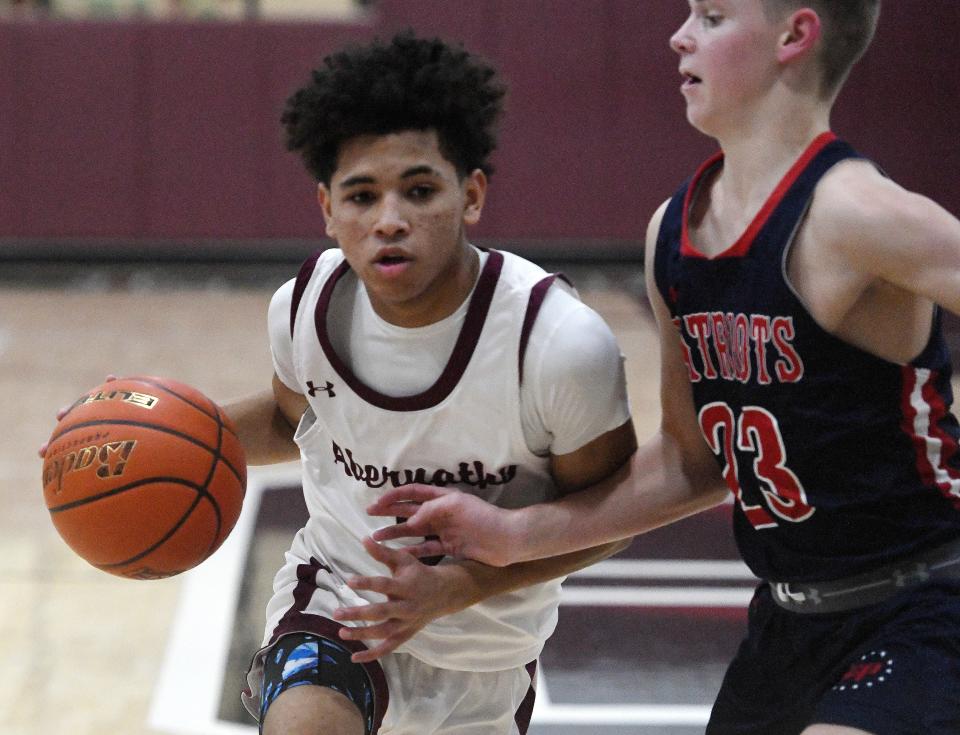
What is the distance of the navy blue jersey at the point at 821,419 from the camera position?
2.25 meters

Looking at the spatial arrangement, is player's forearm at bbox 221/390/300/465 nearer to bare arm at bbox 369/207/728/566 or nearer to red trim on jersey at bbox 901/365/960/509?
bare arm at bbox 369/207/728/566

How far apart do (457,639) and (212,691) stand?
150 cm

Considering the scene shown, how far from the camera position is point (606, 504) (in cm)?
248

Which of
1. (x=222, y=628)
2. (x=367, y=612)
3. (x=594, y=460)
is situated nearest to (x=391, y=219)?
(x=594, y=460)

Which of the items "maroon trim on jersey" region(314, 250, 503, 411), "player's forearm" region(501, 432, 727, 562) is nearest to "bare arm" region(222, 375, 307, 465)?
"maroon trim on jersey" region(314, 250, 503, 411)

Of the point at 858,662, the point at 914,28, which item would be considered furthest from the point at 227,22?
the point at 858,662

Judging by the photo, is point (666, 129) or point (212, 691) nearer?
point (212, 691)

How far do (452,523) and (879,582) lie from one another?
74 cm

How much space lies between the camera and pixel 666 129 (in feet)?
34.7

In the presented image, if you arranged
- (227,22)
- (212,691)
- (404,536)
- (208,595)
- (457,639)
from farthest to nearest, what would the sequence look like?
(227,22) → (208,595) → (212,691) → (457,639) → (404,536)

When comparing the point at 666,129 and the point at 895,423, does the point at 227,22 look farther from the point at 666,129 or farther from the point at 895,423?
the point at 895,423

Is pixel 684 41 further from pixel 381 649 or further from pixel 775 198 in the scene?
pixel 381 649

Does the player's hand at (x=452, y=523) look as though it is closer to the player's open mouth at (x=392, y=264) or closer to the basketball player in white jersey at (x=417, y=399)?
the basketball player in white jersey at (x=417, y=399)

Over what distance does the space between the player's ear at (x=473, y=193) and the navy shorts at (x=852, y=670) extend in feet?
2.94
